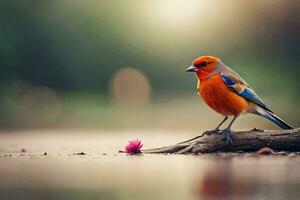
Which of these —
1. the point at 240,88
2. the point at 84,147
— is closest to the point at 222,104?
the point at 240,88

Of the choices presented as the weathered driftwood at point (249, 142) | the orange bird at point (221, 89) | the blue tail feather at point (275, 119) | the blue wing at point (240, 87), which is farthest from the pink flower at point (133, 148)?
the blue tail feather at point (275, 119)

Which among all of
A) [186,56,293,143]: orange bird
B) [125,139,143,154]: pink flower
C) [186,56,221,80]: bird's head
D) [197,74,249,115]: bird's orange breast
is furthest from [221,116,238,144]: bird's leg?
[125,139,143,154]: pink flower

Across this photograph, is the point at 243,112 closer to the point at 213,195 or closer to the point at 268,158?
the point at 268,158

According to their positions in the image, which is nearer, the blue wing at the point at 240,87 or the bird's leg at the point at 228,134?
the bird's leg at the point at 228,134

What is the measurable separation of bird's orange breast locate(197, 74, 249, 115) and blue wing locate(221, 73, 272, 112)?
3 cm

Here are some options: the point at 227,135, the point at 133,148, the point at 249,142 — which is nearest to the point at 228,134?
the point at 227,135

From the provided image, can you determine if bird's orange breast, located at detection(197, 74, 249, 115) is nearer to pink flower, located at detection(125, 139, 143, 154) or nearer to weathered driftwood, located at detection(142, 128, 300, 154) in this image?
weathered driftwood, located at detection(142, 128, 300, 154)

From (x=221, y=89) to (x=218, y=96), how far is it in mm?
53

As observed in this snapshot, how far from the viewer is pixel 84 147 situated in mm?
5000

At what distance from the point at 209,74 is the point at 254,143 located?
50 centimetres

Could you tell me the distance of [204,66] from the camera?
4.67m

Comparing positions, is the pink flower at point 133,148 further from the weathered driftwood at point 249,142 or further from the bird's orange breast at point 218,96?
the bird's orange breast at point 218,96

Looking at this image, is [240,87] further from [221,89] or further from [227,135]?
[227,135]

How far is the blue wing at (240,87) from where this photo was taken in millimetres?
4676
